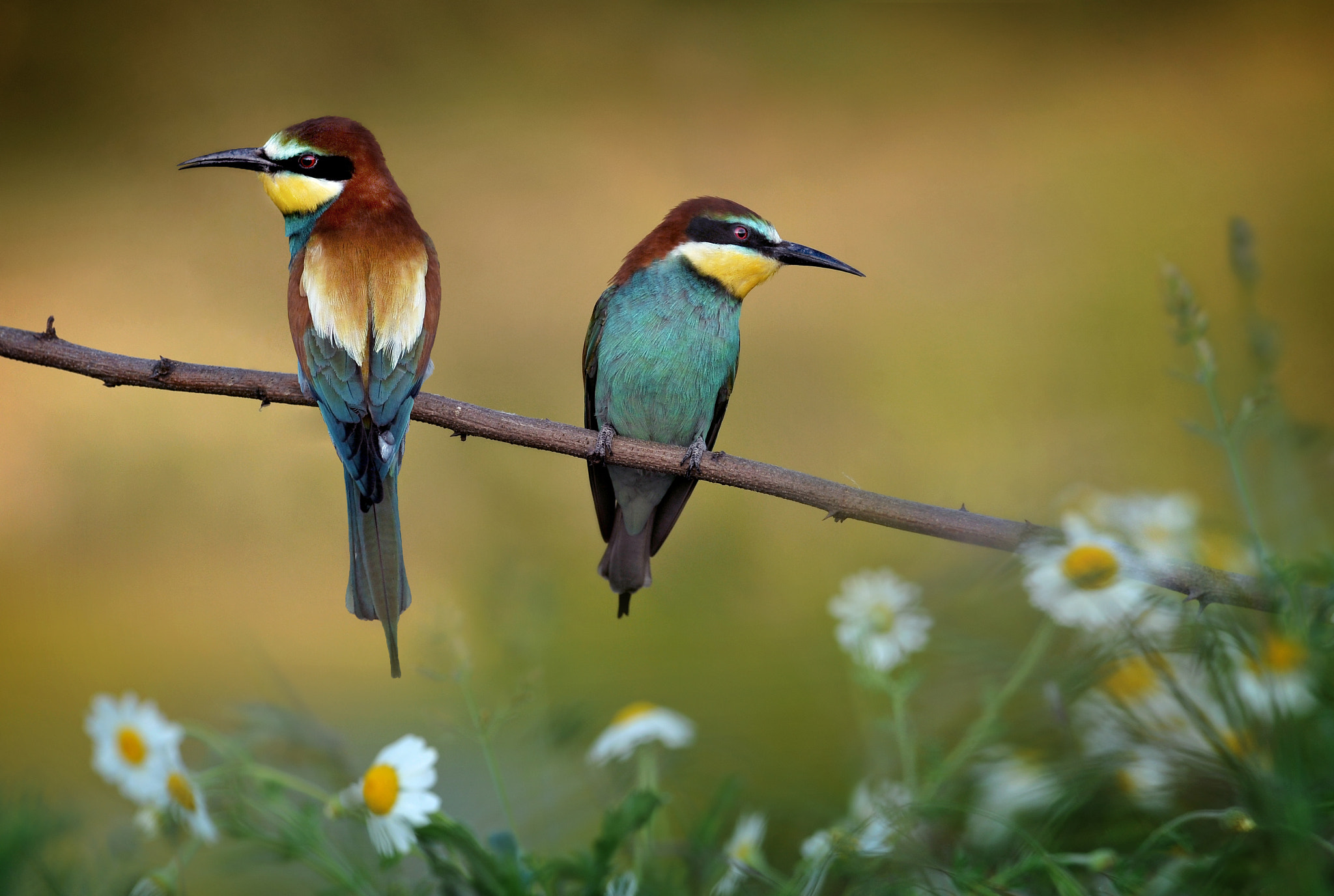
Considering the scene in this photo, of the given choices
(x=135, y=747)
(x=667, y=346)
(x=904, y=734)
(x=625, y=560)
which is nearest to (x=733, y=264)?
(x=667, y=346)

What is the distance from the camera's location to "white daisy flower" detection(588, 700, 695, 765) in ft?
2.90

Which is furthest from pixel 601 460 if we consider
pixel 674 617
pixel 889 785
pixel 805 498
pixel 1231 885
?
pixel 674 617

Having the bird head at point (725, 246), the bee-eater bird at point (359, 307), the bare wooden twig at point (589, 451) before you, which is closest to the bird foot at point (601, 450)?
the bare wooden twig at point (589, 451)

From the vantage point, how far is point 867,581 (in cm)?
105

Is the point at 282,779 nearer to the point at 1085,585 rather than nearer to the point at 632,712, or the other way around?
the point at 632,712

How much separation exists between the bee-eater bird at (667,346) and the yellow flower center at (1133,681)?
550mm

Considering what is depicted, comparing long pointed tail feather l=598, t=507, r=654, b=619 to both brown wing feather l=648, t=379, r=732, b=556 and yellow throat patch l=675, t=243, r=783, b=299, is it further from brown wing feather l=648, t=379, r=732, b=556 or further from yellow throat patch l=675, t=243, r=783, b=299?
yellow throat patch l=675, t=243, r=783, b=299

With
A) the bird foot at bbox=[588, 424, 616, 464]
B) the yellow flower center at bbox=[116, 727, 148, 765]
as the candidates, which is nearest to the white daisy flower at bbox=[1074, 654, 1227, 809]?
the bird foot at bbox=[588, 424, 616, 464]

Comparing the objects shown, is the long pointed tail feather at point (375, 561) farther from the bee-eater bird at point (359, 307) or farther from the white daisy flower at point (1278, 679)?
the white daisy flower at point (1278, 679)

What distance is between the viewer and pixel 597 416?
4.73 ft

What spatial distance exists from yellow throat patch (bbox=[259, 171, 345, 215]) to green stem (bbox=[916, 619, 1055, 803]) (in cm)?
73

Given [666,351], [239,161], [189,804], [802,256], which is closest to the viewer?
[189,804]

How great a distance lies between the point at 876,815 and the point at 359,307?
1.91 feet

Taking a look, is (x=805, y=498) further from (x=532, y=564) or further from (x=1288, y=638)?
(x=532, y=564)
